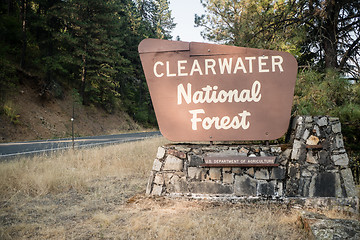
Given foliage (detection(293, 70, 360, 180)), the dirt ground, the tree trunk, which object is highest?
the tree trunk

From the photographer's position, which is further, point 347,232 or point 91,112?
point 91,112

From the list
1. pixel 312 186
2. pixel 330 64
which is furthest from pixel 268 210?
pixel 330 64

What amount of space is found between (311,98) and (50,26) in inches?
826

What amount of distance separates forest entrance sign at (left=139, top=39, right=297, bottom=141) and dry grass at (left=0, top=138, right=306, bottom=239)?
137 cm

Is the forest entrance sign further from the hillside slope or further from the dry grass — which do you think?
the hillside slope

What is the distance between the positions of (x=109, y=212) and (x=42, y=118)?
50.7ft

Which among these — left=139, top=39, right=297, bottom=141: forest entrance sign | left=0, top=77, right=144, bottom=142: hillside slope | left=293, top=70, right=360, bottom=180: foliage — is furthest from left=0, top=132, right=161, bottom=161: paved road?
left=293, top=70, right=360, bottom=180: foliage

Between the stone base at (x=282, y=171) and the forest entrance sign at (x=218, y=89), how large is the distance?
0.92 ft

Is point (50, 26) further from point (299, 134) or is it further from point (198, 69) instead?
point (299, 134)

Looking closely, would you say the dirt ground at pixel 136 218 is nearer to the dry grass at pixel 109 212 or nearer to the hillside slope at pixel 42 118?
the dry grass at pixel 109 212

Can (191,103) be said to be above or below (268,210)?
above

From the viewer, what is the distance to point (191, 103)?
488cm

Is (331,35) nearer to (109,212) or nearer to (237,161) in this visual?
(237,161)

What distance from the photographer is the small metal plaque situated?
14.7 feet
